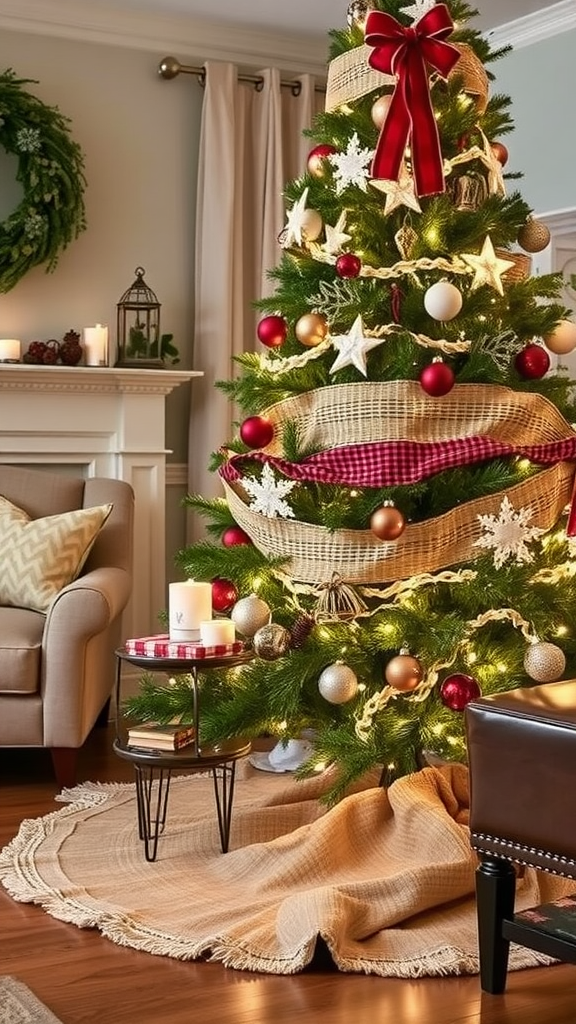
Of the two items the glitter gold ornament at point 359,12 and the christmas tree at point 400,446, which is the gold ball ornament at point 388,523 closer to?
the christmas tree at point 400,446

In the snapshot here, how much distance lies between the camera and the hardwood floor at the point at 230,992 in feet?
7.57

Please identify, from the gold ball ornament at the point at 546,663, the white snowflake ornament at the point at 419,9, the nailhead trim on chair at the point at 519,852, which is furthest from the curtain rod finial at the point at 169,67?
the nailhead trim on chair at the point at 519,852

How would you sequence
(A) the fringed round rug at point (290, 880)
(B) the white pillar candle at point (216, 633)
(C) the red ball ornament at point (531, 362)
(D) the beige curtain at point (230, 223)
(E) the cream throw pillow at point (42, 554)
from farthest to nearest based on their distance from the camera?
(D) the beige curtain at point (230, 223), (E) the cream throw pillow at point (42, 554), (C) the red ball ornament at point (531, 362), (B) the white pillar candle at point (216, 633), (A) the fringed round rug at point (290, 880)

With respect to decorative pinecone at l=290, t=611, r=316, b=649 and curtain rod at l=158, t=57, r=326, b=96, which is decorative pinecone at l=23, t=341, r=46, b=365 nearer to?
curtain rod at l=158, t=57, r=326, b=96

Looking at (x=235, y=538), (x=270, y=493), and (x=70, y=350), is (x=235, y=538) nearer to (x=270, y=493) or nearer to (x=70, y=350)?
(x=270, y=493)

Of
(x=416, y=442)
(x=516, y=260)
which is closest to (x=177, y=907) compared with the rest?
(x=416, y=442)

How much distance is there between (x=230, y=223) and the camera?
512cm

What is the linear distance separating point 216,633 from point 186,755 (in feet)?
0.93

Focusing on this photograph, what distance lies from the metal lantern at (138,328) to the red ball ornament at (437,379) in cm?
213

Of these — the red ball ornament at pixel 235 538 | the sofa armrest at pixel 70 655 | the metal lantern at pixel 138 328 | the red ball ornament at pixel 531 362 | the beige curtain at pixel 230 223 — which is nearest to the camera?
the red ball ornament at pixel 531 362

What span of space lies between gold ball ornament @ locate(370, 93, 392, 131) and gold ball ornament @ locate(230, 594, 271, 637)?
3.85 ft

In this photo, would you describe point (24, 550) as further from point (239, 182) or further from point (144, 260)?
point (239, 182)

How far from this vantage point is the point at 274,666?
10.7 feet

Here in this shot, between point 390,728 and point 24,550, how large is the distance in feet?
5.02
